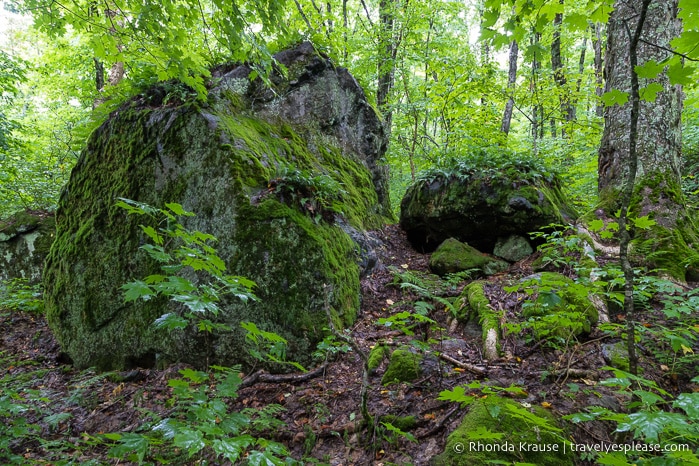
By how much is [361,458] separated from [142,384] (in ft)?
9.97

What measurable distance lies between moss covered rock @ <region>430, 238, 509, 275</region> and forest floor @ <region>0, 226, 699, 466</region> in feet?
1.86

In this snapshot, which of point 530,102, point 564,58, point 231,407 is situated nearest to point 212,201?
point 231,407

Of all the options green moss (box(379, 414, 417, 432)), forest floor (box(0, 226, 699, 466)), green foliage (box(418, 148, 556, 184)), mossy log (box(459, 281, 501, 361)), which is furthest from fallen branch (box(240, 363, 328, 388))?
green foliage (box(418, 148, 556, 184))

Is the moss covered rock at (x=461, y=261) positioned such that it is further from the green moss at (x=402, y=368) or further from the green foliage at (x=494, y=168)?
the green moss at (x=402, y=368)

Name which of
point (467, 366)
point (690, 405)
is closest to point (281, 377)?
point (467, 366)

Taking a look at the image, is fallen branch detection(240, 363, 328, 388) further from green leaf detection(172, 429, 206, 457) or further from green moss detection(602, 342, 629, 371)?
green moss detection(602, 342, 629, 371)

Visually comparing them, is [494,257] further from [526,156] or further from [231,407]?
[231,407]

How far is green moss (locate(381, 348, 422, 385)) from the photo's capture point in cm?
315

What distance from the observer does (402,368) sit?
3.22 m

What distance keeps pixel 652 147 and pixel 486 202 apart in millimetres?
2284

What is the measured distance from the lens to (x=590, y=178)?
895 centimetres

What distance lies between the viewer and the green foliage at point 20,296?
644 cm

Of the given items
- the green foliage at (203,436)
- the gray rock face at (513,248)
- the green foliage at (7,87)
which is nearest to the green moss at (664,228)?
the gray rock face at (513,248)

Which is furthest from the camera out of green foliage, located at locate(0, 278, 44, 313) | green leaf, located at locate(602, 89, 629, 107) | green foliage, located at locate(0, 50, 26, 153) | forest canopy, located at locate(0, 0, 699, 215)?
green foliage, located at locate(0, 50, 26, 153)
